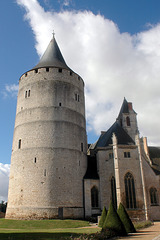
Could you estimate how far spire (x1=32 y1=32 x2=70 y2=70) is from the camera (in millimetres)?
30422

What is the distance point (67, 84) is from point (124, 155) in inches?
472

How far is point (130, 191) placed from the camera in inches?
1045

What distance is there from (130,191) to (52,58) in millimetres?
20756

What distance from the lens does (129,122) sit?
4203cm

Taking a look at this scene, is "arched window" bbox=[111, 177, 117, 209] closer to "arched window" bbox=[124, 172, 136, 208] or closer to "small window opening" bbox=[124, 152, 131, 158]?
"arched window" bbox=[124, 172, 136, 208]

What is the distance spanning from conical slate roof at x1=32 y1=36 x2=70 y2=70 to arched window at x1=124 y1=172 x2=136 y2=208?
16.8 metres

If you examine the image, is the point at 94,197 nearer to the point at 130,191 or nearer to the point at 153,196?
the point at 130,191

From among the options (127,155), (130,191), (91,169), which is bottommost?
(130,191)

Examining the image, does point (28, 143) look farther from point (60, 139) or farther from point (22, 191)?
point (22, 191)

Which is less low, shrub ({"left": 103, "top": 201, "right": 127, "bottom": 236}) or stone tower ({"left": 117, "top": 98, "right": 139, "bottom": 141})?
stone tower ({"left": 117, "top": 98, "right": 139, "bottom": 141})

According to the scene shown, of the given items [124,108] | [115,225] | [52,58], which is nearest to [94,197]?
[115,225]

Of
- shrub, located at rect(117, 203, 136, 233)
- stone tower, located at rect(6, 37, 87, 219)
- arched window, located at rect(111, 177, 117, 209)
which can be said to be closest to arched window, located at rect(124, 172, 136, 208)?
arched window, located at rect(111, 177, 117, 209)

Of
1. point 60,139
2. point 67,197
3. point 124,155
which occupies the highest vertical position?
point 60,139

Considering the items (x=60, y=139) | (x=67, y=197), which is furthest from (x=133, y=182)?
(x=60, y=139)
